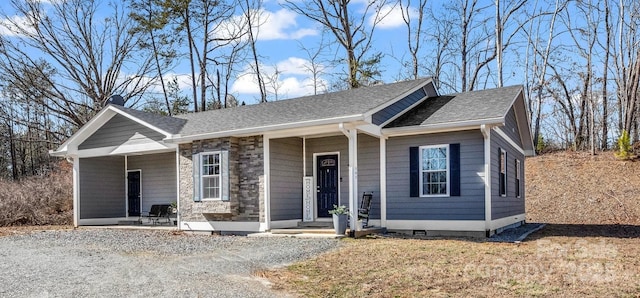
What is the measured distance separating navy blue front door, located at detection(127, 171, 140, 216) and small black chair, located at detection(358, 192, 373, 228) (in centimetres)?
845

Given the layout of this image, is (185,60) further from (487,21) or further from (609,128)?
(609,128)

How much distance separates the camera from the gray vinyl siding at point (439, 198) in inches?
424

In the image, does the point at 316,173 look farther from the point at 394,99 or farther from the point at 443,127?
the point at 443,127

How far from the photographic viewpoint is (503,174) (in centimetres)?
1227

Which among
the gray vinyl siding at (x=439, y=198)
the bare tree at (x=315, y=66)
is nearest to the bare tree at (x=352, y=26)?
the bare tree at (x=315, y=66)

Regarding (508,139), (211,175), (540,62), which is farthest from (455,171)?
(540,62)

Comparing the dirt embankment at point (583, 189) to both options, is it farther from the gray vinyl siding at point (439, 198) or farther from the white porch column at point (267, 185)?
the white porch column at point (267, 185)

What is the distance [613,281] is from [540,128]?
2204 cm

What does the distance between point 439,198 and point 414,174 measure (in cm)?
75

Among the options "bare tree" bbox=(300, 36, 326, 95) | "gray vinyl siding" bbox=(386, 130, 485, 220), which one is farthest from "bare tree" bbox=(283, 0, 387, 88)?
"gray vinyl siding" bbox=(386, 130, 485, 220)

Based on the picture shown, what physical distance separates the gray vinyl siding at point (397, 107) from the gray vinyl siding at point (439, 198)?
579mm

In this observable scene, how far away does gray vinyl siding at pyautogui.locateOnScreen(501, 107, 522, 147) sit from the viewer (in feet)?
42.1

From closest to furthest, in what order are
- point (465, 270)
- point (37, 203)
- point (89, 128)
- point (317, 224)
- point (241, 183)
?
point (465, 270) < point (241, 183) < point (317, 224) < point (89, 128) < point (37, 203)

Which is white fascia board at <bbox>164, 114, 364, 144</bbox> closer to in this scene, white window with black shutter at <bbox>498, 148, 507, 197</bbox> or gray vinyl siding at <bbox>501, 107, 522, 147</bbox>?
white window with black shutter at <bbox>498, 148, 507, 197</bbox>
